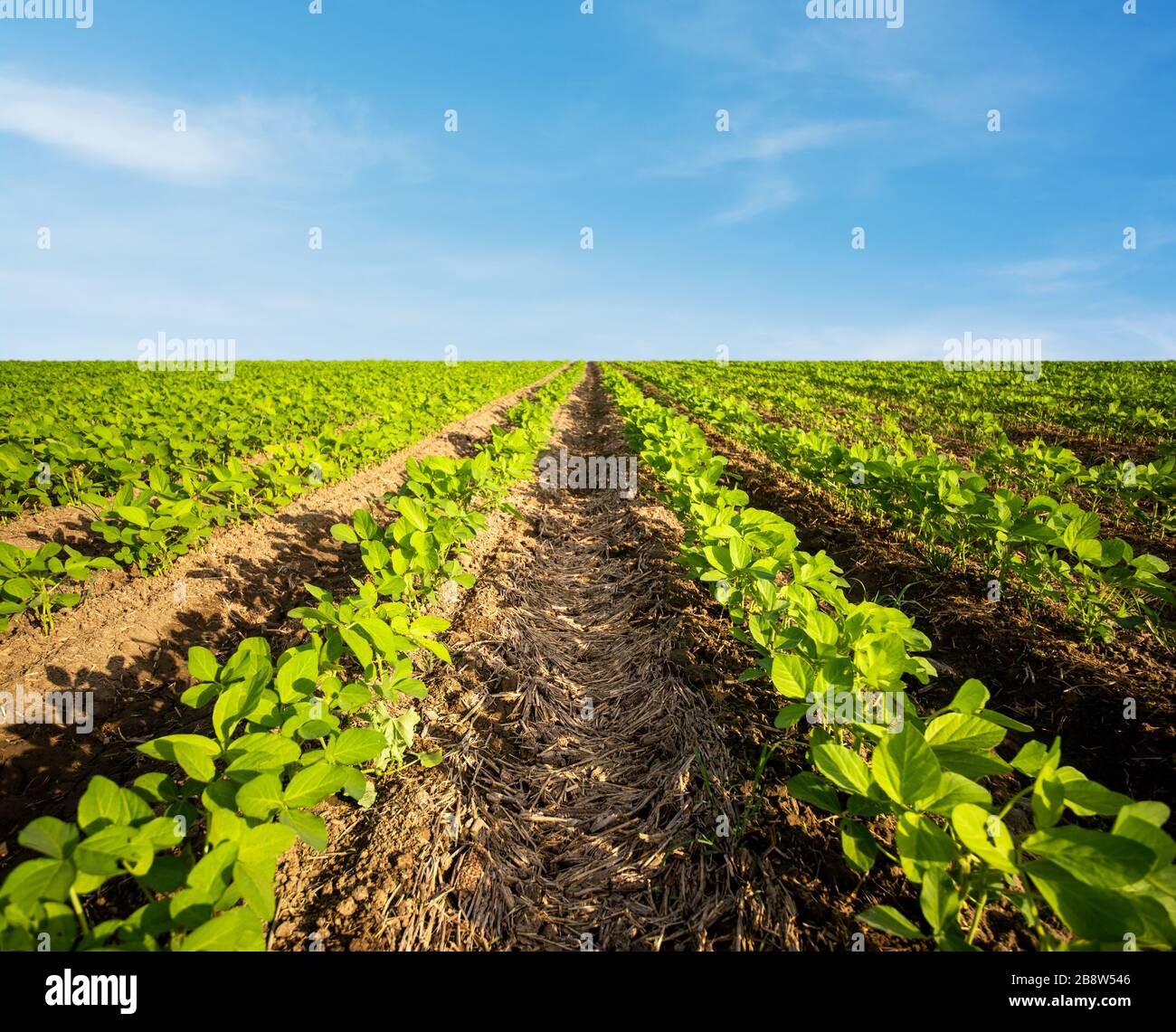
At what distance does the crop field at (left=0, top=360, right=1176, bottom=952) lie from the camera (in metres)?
1.18

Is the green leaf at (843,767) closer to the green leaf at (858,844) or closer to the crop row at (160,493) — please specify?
the green leaf at (858,844)

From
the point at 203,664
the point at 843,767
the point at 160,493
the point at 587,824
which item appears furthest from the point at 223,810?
the point at 160,493

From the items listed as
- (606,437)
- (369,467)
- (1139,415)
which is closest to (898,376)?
(1139,415)

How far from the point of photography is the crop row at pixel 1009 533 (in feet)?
8.77

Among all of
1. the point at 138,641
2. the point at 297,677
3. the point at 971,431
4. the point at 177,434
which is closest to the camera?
the point at 297,677

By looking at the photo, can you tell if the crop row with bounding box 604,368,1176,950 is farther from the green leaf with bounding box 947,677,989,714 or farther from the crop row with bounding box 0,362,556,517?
the crop row with bounding box 0,362,556,517

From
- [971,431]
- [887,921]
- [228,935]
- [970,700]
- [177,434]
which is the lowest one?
[887,921]

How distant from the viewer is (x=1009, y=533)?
3143mm

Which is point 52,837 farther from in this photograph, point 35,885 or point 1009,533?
point 1009,533

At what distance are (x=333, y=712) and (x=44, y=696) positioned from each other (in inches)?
75.4

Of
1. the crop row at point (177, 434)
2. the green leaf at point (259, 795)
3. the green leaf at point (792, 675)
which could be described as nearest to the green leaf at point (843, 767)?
the green leaf at point (792, 675)

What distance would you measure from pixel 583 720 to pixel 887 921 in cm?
174

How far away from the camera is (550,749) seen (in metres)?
→ 2.49
